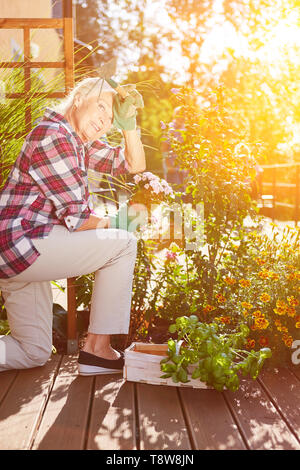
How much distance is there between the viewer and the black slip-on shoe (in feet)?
8.72

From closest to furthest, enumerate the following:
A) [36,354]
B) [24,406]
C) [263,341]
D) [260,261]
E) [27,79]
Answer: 1. [24,406]
2. [36,354]
3. [263,341]
4. [27,79]
5. [260,261]

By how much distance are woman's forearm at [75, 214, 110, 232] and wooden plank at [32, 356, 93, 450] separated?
639mm

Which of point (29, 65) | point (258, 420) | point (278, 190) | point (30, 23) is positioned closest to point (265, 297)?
point (258, 420)

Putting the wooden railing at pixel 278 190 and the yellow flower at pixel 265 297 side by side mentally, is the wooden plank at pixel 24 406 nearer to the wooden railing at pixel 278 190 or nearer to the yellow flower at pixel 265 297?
the yellow flower at pixel 265 297

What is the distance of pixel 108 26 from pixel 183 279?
18.6 metres

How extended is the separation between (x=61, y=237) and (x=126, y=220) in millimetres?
770

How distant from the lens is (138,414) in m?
2.27

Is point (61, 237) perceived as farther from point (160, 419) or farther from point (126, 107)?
point (160, 419)

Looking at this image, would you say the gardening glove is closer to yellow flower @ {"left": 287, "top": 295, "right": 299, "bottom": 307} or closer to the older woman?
the older woman

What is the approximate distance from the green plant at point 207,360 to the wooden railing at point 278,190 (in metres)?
4.56

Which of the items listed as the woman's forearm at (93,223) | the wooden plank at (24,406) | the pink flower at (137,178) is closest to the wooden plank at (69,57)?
the pink flower at (137,178)

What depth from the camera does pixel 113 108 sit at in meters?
2.69

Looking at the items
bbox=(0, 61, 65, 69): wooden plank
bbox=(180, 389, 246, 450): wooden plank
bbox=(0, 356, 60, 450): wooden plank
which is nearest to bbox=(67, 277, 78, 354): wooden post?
bbox=(0, 356, 60, 450): wooden plank

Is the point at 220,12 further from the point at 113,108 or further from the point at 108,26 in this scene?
the point at 113,108
